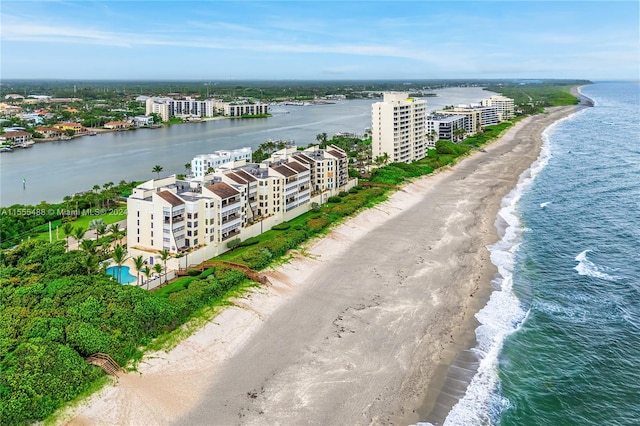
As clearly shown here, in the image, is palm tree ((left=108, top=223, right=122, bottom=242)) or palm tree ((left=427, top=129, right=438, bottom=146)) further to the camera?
palm tree ((left=427, top=129, right=438, bottom=146))

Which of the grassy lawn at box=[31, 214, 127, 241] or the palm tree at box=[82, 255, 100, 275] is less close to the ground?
the palm tree at box=[82, 255, 100, 275]

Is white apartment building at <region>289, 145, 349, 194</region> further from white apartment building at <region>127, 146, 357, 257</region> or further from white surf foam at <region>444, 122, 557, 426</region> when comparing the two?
white surf foam at <region>444, 122, 557, 426</region>

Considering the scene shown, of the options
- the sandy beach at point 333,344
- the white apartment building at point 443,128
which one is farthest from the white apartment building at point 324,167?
the white apartment building at point 443,128

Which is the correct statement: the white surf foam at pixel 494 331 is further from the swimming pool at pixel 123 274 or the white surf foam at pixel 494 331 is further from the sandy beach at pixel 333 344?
the swimming pool at pixel 123 274

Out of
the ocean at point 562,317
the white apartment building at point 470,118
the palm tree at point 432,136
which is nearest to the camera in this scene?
the ocean at point 562,317

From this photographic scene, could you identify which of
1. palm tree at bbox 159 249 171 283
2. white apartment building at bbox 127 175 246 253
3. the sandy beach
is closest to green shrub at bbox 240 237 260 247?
white apartment building at bbox 127 175 246 253

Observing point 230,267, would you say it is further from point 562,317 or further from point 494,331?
point 562,317
